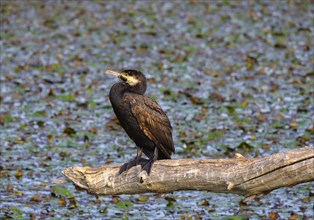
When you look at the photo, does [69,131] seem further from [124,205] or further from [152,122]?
[152,122]

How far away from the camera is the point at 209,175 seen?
652cm

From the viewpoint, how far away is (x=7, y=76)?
50.5 ft

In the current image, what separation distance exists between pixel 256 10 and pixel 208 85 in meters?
6.89

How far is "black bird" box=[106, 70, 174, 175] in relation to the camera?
23.4 feet

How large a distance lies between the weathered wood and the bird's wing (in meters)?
0.34

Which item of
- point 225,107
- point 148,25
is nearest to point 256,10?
point 148,25

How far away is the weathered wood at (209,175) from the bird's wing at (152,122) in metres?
0.34

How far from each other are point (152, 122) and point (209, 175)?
3.00 ft

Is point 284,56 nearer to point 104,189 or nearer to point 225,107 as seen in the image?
point 225,107

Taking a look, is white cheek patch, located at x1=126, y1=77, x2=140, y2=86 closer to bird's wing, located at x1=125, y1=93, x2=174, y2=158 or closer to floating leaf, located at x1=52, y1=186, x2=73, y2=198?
bird's wing, located at x1=125, y1=93, x2=174, y2=158

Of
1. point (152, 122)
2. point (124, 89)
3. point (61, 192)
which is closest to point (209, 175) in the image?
point (152, 122)

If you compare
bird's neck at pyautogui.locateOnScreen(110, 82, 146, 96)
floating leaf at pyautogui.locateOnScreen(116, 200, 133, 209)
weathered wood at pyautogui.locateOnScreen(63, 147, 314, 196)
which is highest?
bird's neck at pyautogui.locateOnScreen(110, 82, 146, 96)

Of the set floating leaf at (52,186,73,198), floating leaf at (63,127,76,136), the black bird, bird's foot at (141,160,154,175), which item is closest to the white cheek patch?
the black bird

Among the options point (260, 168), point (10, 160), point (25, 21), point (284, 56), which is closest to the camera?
point (260, 168)
